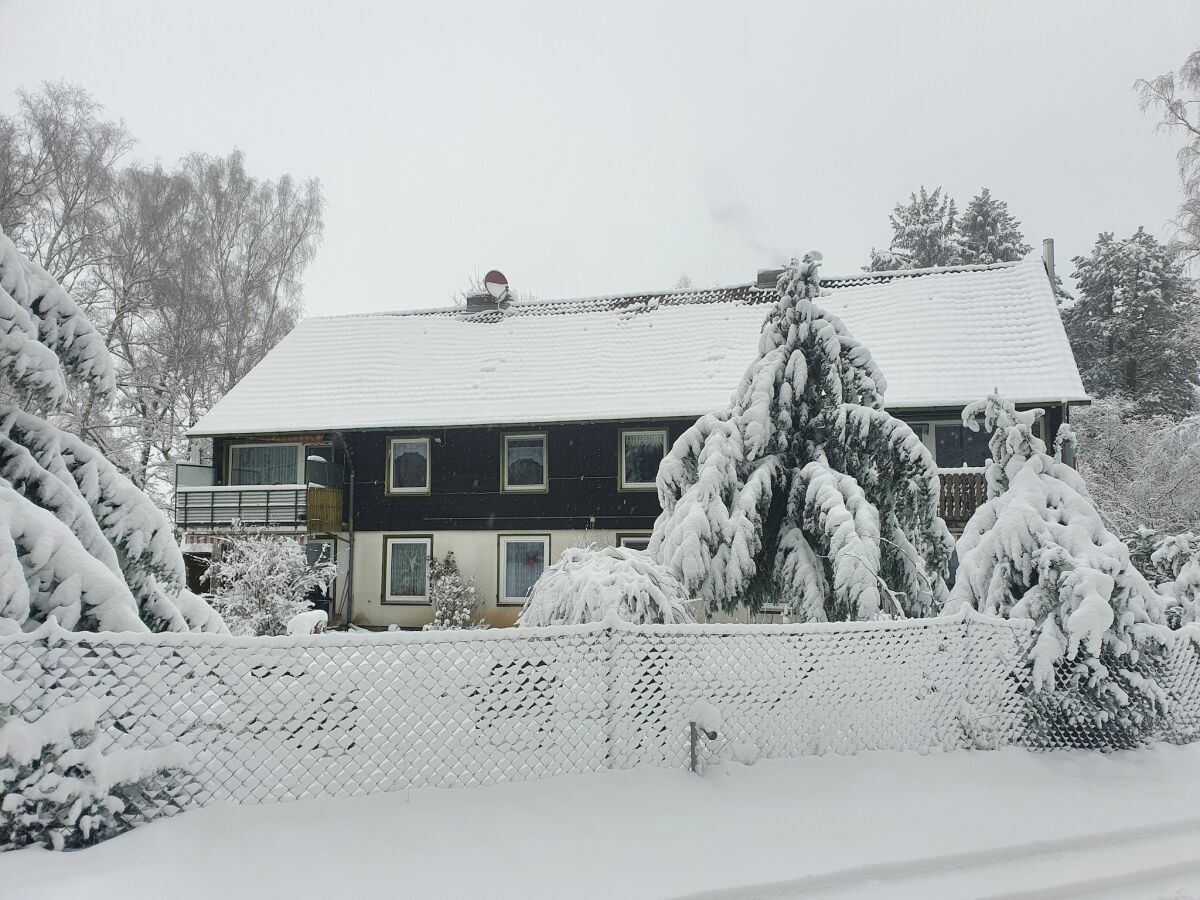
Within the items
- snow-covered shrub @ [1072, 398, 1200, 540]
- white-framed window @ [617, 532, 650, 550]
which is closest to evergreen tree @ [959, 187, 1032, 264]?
snow-covered shrub @ [1072, 398, 1200, 540]

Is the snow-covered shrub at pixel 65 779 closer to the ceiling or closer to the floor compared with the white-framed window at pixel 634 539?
closer to the floor

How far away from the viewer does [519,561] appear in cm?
2012

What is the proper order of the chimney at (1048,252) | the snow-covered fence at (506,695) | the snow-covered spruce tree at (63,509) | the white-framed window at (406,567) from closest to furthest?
the snow-covered fence at (506,695)
the snow-covered spruce tree at (63,509)
the white-framed window at (406,567)
the chimney at (1048,252)

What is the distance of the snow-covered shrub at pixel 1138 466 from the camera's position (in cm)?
1978

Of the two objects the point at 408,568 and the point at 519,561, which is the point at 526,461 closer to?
the point at 519,561

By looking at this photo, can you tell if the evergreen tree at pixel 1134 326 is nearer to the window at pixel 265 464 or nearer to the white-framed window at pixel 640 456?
the white-framed window at pixel 640 456

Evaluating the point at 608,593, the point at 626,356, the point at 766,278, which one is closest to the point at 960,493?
the point at 626,356

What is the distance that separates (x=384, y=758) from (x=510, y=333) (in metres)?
19.3

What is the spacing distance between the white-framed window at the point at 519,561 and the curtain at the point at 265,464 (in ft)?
18.3

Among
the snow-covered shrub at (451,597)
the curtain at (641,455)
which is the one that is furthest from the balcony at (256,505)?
the curtain at (641,455)

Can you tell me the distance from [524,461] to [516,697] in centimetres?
1509

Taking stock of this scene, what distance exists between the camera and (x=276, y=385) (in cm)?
2233

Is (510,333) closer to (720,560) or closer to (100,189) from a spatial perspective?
(100,189)

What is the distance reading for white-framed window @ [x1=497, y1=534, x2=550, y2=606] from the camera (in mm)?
19938
